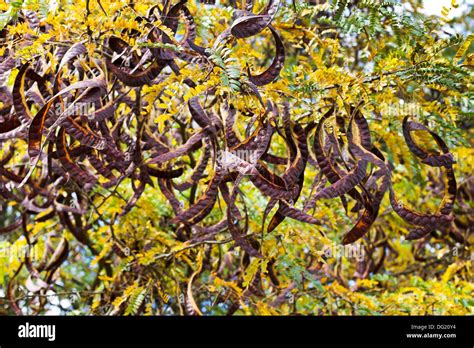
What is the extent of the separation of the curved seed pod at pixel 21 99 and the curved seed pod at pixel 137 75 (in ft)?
0.67

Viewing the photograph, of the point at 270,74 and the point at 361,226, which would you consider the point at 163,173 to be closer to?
the point at 270,74

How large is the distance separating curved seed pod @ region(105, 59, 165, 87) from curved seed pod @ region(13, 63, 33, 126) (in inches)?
8.0

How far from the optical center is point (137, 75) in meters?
1.77

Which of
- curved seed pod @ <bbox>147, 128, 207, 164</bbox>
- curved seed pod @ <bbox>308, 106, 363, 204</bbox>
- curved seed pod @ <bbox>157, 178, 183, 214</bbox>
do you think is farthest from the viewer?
curved seed pod @ <bbox>157, 178, 183, 214</bbox>

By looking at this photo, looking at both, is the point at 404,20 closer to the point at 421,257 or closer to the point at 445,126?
the point at 445,126

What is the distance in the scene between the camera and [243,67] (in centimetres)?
199

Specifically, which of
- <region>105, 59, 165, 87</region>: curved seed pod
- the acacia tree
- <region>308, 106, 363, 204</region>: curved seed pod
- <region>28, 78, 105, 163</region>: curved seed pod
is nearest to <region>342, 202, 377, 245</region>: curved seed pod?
the acacia tree

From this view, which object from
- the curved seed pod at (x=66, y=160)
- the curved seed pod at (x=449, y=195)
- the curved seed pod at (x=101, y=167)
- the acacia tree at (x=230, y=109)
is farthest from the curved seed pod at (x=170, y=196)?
the curved seed pod at (x=449, y=195)

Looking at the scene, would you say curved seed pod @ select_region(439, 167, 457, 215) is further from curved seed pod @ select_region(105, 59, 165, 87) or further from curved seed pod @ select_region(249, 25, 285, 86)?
curved seed pod @ select_region(105, 59, 165, 87)

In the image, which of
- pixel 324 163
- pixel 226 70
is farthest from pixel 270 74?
pixel 324 163

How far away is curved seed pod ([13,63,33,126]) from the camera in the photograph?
178 cm

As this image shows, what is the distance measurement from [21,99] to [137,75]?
0.94 feet

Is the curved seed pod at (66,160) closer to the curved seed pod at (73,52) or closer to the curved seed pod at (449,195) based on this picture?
the curved seed pod at (73,52)
